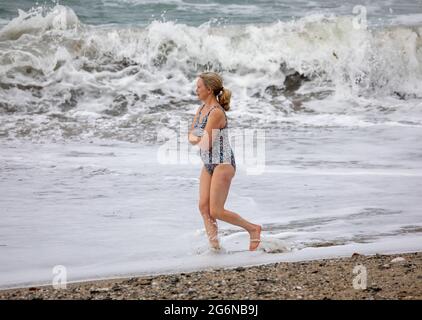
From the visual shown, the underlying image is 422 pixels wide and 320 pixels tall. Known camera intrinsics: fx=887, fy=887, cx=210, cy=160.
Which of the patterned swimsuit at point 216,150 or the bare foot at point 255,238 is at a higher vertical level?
the patterned swimsuit at point 216,150

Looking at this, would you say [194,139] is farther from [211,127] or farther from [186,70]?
[186,70]

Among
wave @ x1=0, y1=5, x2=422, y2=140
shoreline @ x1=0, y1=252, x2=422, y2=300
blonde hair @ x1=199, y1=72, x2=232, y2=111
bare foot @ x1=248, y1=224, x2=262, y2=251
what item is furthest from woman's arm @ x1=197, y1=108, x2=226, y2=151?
wave @ x1=0, y1=5, x2=422, y2=140

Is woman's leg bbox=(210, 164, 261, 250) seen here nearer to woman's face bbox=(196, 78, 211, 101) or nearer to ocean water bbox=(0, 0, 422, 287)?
ocean water bbox=(0, 0, 422, 287)

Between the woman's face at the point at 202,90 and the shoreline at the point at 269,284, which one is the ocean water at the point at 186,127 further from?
the woman's face at the point at 202,90

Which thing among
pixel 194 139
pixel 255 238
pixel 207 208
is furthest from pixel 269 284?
pixel 194 139

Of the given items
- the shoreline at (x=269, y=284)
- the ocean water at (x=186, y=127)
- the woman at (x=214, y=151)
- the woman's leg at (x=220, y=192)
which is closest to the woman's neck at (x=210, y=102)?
the woman at (x=214, y=151)

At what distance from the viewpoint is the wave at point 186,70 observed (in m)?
14.1

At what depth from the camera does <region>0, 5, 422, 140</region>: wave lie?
14086 millimetres

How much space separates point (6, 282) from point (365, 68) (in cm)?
1279

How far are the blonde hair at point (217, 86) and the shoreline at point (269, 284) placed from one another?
1254mm
